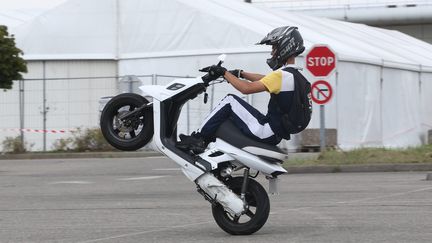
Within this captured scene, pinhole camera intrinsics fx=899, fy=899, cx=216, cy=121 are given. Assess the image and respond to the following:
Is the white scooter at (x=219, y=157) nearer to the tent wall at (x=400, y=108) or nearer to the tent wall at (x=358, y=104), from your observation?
the tent wall at (x=358, y=104)

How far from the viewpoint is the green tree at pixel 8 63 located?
880 inches

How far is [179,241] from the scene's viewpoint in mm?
7973

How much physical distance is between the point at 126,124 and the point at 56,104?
63.3ft

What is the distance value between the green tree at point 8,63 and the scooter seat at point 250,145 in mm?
15257

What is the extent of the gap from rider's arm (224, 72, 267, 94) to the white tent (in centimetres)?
1752

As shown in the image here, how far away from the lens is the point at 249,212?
820 centimetres

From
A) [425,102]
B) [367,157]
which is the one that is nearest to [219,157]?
[367,157]

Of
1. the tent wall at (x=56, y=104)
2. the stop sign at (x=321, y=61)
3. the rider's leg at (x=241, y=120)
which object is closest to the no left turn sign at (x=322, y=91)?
the stop sign at (x=321, y=61)

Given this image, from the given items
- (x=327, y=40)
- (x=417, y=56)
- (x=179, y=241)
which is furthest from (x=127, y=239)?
(x=417, y=56)

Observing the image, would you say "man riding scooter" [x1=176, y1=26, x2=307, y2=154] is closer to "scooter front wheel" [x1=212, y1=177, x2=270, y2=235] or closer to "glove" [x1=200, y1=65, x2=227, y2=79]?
"glove" [x1=200, y1=65, x2=227, y2=79]

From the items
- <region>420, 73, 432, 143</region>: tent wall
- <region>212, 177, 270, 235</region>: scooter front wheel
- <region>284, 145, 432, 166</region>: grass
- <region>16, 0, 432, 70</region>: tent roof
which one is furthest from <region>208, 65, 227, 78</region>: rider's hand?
<region>420, 73, 432, 143</region>: tent wall

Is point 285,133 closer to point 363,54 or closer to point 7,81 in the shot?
point 7,81

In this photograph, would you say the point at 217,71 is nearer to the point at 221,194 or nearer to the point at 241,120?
the point at 241,120

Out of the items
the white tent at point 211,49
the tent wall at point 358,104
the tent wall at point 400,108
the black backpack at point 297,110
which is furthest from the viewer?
the tent wall at point 400,108
